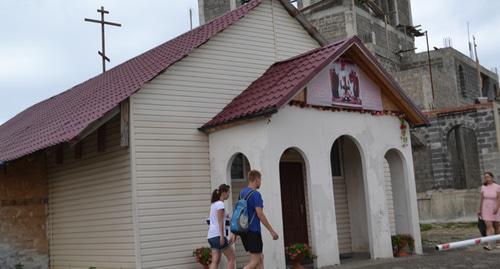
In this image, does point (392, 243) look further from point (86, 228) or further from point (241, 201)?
point (86, 228)

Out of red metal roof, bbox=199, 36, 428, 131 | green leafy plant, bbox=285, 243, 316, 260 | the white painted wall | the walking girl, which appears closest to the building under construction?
the white painted wall

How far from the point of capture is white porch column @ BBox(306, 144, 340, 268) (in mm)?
10938

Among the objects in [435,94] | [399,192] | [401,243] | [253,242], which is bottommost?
[401,243]

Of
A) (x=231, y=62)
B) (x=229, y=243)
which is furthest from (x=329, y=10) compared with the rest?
(x=229, y=243)

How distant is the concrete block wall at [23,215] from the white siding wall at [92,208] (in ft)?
0.75

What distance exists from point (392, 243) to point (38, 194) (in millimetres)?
8094

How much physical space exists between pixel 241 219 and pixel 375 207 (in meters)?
4.60

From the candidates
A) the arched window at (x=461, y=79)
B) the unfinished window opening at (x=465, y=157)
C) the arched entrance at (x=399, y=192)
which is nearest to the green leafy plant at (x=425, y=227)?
the unfinished window opening at (x=465, y=157)

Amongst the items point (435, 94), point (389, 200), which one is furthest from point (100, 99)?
point (435, 94)

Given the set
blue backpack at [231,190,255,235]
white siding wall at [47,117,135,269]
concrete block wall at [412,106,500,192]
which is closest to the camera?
blue backpack at [231,190,255,235]

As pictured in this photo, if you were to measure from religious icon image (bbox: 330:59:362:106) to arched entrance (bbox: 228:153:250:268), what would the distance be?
233 cm

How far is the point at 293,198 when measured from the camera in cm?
1327

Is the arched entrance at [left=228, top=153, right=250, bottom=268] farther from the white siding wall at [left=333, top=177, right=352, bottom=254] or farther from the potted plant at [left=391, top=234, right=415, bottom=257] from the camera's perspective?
the potted plant at [left=391, top=234, right=415, bottom=257]

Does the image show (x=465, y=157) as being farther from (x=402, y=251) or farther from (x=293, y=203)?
(x=293, y=203)
